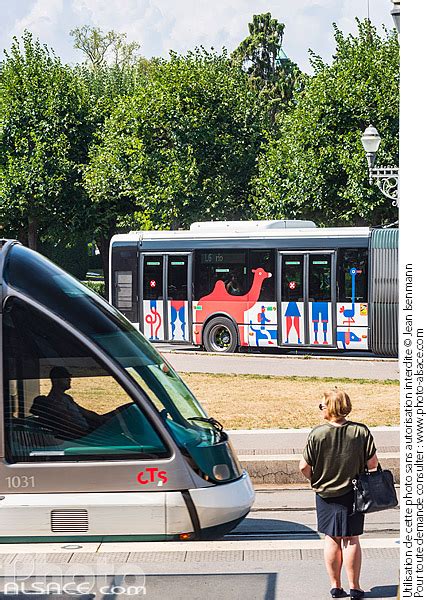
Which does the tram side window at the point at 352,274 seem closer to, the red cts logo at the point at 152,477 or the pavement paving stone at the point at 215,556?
the pavement paving stone at the point at 215,556

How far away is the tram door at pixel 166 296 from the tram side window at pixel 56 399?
62.5 ft

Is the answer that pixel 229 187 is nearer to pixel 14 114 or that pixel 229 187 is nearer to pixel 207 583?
pixel 14 114

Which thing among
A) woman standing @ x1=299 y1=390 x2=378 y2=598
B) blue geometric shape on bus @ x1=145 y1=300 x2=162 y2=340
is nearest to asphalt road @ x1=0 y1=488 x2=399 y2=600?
woman standing @ x1=299 y1=390 x2=378 y2=598

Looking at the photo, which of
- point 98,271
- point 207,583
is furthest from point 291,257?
point 98,271

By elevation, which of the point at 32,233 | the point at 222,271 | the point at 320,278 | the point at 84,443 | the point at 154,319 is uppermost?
the point at 32,233

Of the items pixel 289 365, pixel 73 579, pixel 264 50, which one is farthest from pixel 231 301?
pixel 264 50

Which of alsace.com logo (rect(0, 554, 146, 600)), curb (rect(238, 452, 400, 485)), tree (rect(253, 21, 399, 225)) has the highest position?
tree (rect(253, 21, 399, 225))

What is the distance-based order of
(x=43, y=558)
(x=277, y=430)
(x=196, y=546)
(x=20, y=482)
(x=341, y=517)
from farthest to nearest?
(x=277, y=430) → (x=196, y=546) → (x=43, y=558) → (x=341, y=517) → (x=20, y=482)

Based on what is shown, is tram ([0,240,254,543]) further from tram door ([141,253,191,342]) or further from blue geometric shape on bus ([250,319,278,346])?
tram door ([141,253,191,342])

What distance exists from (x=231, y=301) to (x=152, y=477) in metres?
18.7

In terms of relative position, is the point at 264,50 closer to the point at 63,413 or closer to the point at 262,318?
the point at 262,318

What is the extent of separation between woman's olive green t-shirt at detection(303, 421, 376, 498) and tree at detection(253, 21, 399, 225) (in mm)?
26054

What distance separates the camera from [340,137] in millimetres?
33156

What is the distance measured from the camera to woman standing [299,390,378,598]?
6.70 meters
